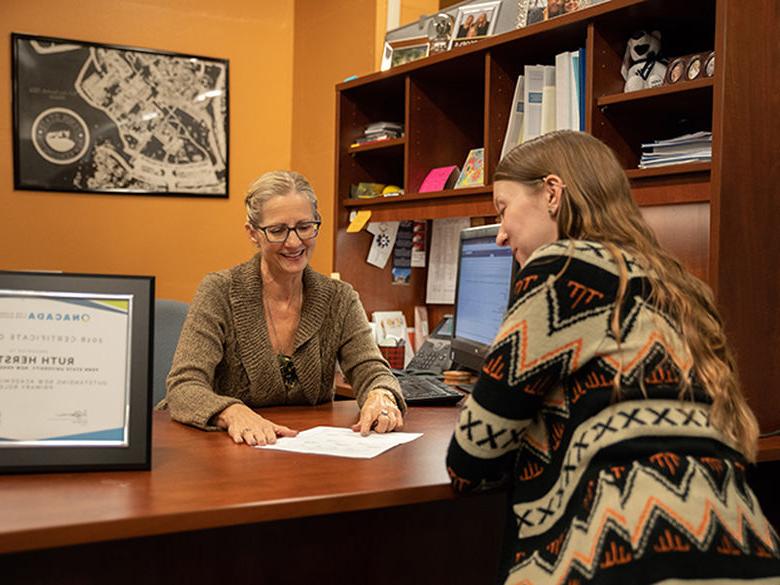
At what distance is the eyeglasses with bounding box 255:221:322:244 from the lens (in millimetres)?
2137

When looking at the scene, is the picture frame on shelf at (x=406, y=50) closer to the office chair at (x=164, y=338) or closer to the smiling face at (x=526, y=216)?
the office chair at (x=164, y=338)

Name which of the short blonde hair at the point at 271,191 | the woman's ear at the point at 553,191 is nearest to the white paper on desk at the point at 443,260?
the short blonde hair at the point at 271,191

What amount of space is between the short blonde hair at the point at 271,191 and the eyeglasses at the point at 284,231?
0.13ft

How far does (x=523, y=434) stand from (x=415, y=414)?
2.36 ft

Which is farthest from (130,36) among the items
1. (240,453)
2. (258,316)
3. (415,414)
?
(240,453)

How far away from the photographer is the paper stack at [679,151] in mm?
1949

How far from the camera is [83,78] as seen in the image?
154 inches

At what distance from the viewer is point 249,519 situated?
1.21 meters

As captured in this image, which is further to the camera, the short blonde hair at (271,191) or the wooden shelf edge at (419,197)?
the wooden shelf edge at (419,197)

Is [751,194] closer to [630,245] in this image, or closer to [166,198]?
[630,245]

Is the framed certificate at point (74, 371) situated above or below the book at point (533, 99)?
below

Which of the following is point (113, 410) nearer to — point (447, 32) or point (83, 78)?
point (447, 32)

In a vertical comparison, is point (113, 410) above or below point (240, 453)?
above

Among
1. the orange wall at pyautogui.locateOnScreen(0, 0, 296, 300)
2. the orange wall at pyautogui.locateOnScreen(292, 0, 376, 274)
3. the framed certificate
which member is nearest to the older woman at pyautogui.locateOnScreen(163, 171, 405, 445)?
the framed certificate
